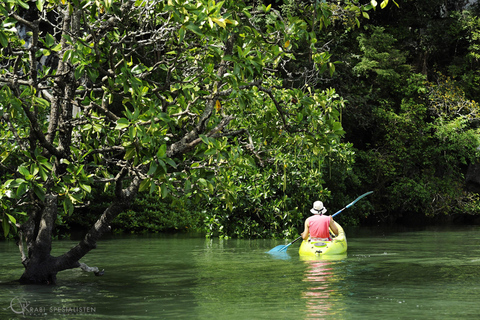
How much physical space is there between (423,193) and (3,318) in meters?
24.9

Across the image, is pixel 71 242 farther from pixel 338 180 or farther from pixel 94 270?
pixel 338 180

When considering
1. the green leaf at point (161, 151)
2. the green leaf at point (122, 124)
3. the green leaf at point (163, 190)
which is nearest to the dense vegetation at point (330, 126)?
the green leaf at point (163, 190)

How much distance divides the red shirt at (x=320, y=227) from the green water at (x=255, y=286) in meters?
0.80

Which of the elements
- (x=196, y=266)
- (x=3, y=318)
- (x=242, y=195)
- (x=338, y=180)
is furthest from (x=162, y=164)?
(x=338, y=180)

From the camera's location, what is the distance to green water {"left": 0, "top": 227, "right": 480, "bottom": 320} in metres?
8.15

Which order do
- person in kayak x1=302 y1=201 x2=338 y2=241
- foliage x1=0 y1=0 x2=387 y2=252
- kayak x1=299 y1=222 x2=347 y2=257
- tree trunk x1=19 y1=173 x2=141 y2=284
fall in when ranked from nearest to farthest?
foliage x1=0 y1=0 x2=387 y2=252, tree trunk x1=19 y1=173 x2=141 y2=284, kayak x1=299 y1=222 x2=347 y2=257, person in kayak x1=302 y1=201 x2=338 y2=241

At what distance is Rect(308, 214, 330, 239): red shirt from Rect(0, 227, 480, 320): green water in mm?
803

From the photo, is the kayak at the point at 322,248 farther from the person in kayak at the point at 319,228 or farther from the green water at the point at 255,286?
the green water at the point at 255,286

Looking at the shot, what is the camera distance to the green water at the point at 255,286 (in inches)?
321

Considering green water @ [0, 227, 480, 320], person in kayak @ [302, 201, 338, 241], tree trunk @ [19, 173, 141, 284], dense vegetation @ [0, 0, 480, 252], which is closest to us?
green water @ [0, 227, 480, 320]

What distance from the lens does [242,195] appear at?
20.9 m

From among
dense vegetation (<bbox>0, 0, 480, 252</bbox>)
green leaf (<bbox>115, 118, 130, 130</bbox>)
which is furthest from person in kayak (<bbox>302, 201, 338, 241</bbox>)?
green leaf (<bbox>115, 118, 130, 130</bbox>)

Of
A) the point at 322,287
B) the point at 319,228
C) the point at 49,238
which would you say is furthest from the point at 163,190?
the point at 319,228

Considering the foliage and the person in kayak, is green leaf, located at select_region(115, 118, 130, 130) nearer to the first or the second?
the foliage
